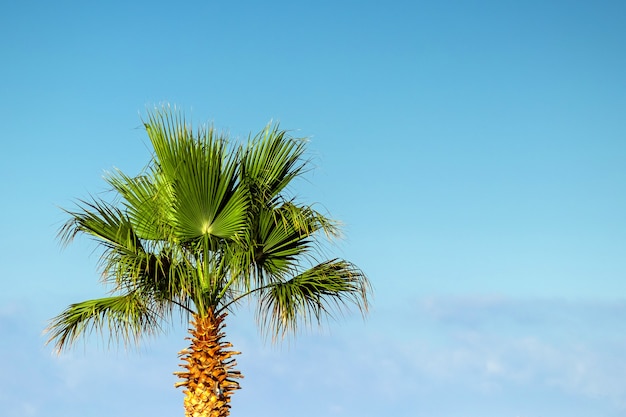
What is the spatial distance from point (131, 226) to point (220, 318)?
1869mm

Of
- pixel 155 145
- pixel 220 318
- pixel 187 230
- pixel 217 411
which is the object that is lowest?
pixel 217 411

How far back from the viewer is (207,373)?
57.3 feet

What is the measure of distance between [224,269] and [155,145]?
7.06ft

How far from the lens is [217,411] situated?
17.4 meters

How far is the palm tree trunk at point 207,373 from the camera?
1739 centimetres

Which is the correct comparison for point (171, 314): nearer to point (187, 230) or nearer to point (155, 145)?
point (187, 230)

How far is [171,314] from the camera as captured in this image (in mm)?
18172

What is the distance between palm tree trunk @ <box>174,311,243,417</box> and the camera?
1739 cm

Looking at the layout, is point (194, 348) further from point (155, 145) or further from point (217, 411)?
point (155, 145)

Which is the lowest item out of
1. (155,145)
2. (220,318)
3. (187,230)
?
(220,318)

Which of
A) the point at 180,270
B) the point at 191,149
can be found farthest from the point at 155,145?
the point at 180,270

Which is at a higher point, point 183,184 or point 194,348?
point 183,184

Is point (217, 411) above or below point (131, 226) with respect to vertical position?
below

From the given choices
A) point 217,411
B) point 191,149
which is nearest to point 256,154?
point 191,149
